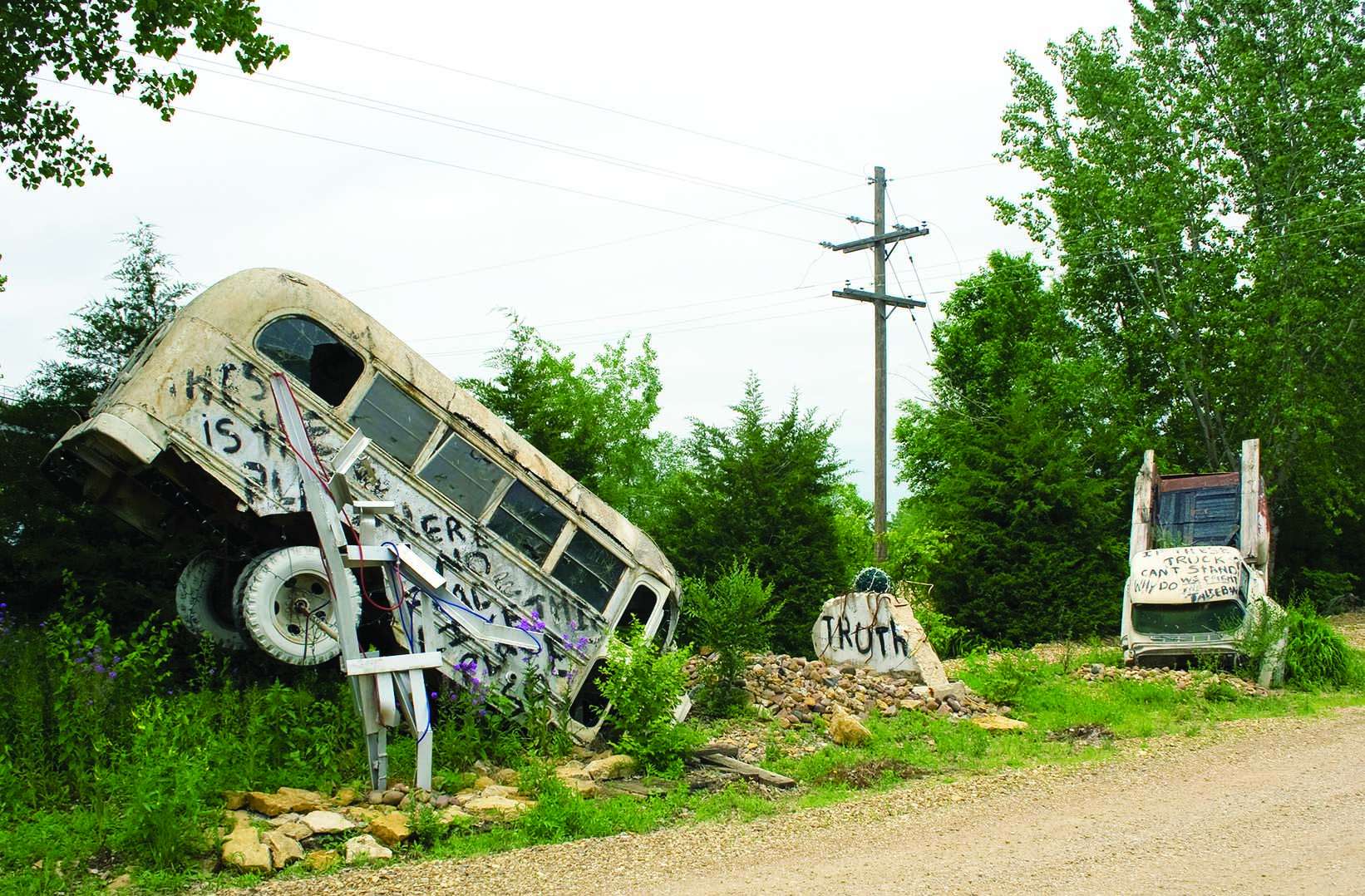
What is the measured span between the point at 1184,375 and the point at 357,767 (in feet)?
71.4

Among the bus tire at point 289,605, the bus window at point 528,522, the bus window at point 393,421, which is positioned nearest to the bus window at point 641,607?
the bus window at point 528,522

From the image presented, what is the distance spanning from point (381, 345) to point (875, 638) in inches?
263

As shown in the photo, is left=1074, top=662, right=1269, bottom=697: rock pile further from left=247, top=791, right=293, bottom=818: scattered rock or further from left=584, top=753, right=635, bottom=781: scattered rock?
left=247, top=791, right=293, bottom=818: scattered rock

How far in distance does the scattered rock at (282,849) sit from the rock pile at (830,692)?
5.12 metres

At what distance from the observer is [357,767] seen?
26.6ft

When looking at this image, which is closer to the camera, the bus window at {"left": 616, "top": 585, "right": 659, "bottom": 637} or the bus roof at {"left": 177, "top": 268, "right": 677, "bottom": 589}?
the bus roof at {"left": 177, "top": 268, "right": 677, "bottom": 589}

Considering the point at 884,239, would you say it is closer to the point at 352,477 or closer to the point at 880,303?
the point at 880,303

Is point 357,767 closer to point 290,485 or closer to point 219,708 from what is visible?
point 219,708

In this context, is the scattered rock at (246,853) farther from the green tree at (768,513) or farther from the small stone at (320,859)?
the green tree at (768,513)

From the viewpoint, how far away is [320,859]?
6.43 meters

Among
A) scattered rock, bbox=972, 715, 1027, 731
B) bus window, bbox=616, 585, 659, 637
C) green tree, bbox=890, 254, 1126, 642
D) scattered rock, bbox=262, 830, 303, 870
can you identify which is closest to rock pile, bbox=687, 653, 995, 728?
scattered rock, bbox=972, 715, 1027, 731

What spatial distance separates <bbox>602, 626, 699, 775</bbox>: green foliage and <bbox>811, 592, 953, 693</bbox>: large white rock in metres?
4.19

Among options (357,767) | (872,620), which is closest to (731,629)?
(872,620)

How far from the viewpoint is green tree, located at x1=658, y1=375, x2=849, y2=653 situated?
1565 centimetres
